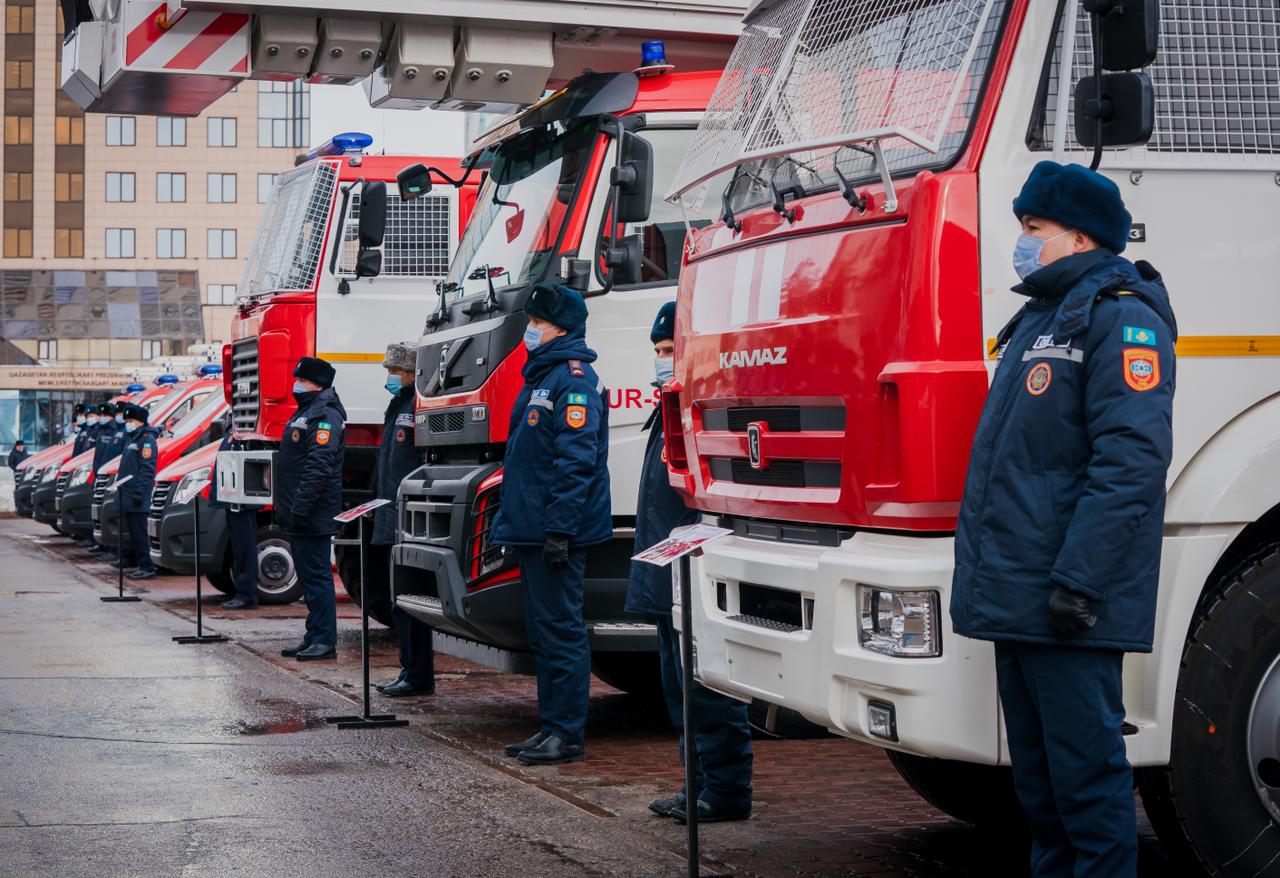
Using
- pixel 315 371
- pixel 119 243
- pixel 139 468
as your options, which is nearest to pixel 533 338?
pixel 315 371

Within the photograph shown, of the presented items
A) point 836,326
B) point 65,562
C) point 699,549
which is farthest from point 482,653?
point 65,562

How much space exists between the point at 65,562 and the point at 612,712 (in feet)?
54.7

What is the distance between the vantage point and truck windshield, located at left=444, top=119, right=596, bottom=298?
909 centimetres

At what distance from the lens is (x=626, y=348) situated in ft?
29.3

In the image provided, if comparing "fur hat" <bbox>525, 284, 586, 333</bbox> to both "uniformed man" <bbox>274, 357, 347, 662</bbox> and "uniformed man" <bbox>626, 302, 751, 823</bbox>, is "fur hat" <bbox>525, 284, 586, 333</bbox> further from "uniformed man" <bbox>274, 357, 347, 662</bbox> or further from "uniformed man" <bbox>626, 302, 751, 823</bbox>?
"uniformed man" <bbox>274, 357, 347, 662</bbox>

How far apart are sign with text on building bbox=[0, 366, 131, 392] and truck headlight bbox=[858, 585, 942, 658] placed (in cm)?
4614

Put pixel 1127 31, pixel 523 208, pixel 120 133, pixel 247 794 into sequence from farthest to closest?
pixel 120 133
pixel 523 208
pixel 247 794
pixel 1127 31

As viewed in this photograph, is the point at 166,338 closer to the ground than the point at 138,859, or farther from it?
farther from it

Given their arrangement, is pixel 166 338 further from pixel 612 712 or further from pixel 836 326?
pixel 836 326

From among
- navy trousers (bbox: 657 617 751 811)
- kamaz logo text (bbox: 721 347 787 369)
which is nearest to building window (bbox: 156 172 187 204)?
navy trousers (bbox: 657 617 751 811)

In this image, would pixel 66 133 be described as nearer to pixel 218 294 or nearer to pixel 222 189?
pixel 222 189

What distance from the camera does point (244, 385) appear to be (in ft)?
48.5

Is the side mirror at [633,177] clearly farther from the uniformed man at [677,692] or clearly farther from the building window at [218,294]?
the building window at [218,294]

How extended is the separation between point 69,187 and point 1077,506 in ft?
256
